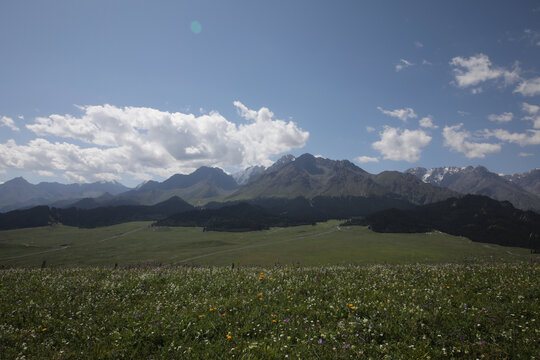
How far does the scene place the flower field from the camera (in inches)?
291

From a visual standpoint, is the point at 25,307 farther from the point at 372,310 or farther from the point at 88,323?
the point at 372,310

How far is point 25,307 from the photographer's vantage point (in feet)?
35.8

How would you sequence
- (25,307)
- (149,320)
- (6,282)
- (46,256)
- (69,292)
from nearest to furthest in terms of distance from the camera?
(149,320), (25,307), (69,292), (6,282), (46,256)

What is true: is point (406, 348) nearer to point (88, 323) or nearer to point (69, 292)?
point (88, 323)

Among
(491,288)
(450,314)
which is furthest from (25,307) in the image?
(491,288)

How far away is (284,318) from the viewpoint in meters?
9.39

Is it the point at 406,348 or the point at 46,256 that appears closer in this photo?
the point at 406,348

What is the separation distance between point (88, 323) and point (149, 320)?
94.5 inches

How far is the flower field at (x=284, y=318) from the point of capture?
7391 millimetres

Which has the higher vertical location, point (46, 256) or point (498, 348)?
point (498, 348)

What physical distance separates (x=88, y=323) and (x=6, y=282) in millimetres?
10292

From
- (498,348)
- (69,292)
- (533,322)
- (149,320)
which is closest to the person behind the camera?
(498,348)

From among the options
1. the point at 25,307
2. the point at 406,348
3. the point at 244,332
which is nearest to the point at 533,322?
the point at 406,348

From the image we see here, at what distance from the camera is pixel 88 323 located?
968cm
